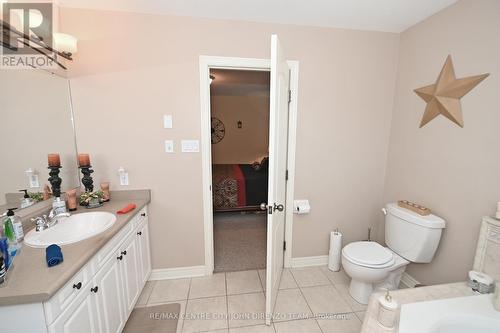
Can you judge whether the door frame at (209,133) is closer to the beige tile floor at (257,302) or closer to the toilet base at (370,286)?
the beige tile floor at (257,302)

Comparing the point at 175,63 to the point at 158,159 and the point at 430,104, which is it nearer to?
the point at 158,159

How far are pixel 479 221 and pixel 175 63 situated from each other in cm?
257

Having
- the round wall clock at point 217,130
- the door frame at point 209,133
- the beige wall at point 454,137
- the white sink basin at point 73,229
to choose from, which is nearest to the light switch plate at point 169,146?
the door frame at point 209,133

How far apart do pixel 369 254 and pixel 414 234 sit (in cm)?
38

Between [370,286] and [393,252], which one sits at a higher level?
[393,252]

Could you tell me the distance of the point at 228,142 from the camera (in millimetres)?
6031

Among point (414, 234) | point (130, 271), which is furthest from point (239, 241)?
point (414, 234)

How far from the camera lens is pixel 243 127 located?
601cm

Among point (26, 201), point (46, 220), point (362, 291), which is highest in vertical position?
point (26, 201)

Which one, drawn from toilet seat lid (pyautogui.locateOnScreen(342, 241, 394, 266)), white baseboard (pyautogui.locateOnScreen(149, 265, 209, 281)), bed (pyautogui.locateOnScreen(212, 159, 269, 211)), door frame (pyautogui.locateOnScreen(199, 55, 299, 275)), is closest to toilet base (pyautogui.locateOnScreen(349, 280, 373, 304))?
toilet seat lid (pyautogui.locateOnScreen(342, 241, 394, 266))

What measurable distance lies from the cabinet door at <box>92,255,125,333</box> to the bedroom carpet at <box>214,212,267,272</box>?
0.99 m

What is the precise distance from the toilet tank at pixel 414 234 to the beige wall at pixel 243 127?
172 inches

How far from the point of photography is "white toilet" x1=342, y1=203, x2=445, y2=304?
1639 mm

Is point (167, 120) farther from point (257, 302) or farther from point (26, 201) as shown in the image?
point (257, 302)
